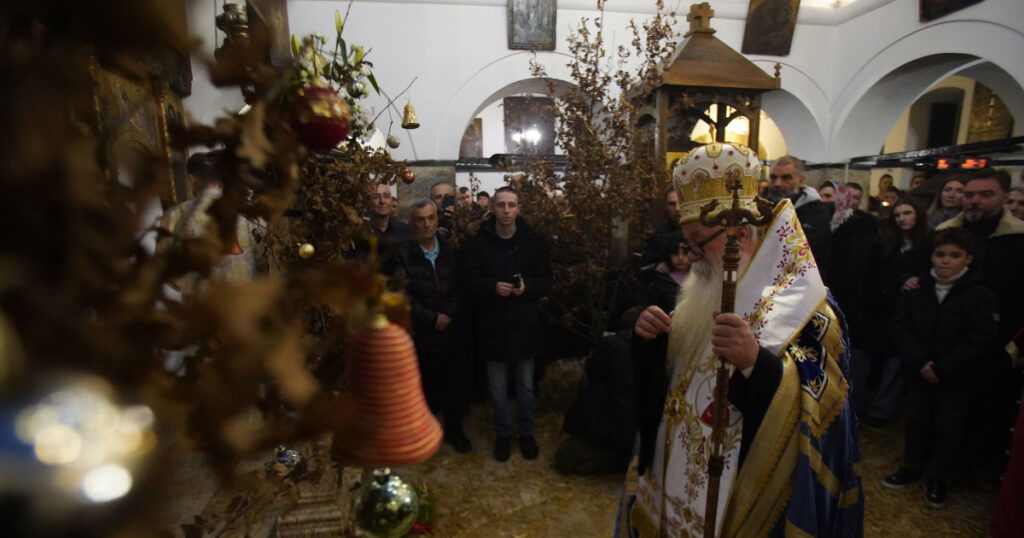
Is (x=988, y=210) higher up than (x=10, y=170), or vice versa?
(x=10, y=170)

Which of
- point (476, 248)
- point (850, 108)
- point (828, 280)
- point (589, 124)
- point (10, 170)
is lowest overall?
point (828, 280)

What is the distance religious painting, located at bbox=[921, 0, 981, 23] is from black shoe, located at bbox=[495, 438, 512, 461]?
28.5ft

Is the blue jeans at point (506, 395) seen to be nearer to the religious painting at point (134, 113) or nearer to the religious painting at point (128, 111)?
the religious painting at point (134, 113)

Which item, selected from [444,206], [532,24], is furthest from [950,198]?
[532,24]

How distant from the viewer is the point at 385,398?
0.81m

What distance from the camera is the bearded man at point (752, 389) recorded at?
1.55 m

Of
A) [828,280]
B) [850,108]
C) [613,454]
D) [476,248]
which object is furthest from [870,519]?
[850,108]

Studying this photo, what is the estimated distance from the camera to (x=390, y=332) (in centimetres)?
81

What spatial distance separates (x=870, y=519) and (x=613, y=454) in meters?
1.65

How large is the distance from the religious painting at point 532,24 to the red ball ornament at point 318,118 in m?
7.92

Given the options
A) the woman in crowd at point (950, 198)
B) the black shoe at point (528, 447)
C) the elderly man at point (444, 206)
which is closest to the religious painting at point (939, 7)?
the woman in crowd at point (950, 198)

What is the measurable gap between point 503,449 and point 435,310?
1.23 metres

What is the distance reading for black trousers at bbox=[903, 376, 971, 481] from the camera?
3.39m

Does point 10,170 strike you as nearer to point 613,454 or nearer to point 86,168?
point 86,168
